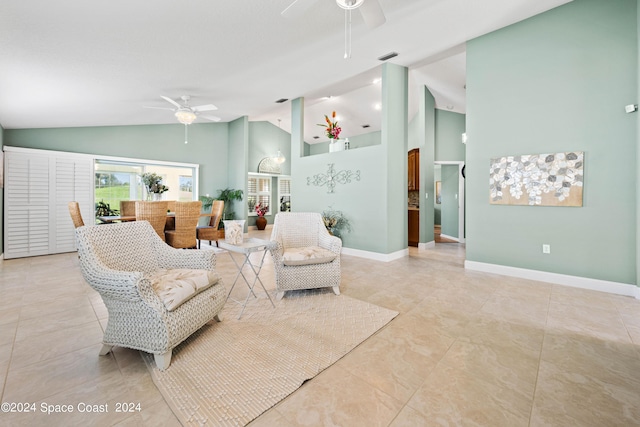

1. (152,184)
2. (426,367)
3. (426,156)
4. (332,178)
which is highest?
(426,156)

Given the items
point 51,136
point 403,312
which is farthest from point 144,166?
point 403,312

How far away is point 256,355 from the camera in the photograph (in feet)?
5.78

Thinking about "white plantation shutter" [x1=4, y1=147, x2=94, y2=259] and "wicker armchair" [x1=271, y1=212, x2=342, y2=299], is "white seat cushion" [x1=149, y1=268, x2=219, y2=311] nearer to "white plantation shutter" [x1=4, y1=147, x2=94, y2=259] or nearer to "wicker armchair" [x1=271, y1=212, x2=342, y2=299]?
"wicker armchair" [x1=271, y1=212, x2=342, y2=299]

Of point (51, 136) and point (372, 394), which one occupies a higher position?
point (51, 136)

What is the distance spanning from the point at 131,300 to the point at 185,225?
3.09 meters

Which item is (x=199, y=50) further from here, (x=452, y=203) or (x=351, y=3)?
(x=452, y=203)

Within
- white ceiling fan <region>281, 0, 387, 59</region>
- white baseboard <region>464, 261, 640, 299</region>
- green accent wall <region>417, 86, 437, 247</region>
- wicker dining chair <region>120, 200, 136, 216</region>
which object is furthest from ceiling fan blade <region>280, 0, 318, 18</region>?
wicker dining chair <region>120, 200, 136, 216</region>

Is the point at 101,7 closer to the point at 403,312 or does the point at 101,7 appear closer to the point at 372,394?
the point at 372,394

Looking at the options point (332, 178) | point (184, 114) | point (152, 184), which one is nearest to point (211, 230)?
point (152, 184)

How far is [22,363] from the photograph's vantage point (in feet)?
5.49

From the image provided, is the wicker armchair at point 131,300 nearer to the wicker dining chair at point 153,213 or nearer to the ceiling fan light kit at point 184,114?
the wicker dining chair at point 153,213

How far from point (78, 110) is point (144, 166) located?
2.19 metres

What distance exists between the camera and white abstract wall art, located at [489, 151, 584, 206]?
10.4ft

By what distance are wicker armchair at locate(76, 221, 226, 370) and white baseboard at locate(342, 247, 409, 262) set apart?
3.09m
